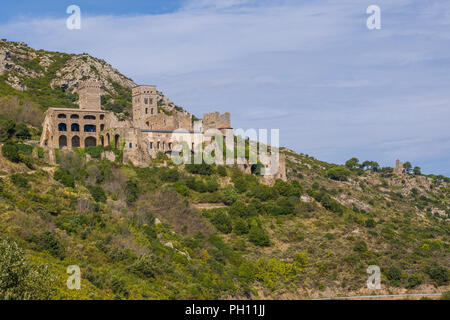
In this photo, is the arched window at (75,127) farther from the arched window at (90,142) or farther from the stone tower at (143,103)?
the stone tower at (143,103)

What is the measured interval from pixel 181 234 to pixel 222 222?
6.10 metres

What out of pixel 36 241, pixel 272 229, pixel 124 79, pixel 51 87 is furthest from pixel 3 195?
pixel 124 79

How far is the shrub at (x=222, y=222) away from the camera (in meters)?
65.2

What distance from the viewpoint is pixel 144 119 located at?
7975 centimetres

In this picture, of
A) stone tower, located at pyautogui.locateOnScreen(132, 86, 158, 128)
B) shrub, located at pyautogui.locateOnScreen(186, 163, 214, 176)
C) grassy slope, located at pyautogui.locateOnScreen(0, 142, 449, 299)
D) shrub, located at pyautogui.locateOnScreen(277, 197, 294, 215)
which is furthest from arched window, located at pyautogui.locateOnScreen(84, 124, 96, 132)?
shrub, located at pyautogui.locateOnScreen(277, 197, 294, 215)

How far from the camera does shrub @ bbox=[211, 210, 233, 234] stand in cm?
6525

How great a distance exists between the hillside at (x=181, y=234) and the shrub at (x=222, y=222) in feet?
0.50

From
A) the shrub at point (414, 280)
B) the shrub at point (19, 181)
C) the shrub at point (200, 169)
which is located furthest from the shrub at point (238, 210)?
the shrub at point (19, 181)

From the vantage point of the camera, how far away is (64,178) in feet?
196

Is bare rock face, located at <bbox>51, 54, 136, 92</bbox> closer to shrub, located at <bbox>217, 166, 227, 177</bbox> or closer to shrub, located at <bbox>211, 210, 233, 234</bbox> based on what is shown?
shrub, located at <bbox>217, 166, 227, 177</bbox>

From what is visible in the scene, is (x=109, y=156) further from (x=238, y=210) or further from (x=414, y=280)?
(x=414, y=280)

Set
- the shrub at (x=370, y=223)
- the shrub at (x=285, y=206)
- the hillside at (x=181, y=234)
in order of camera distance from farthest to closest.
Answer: the shrub at (x=370, y=223)
the shrub at (x=285, y=206)
the hillside at (x=181, y=234)
